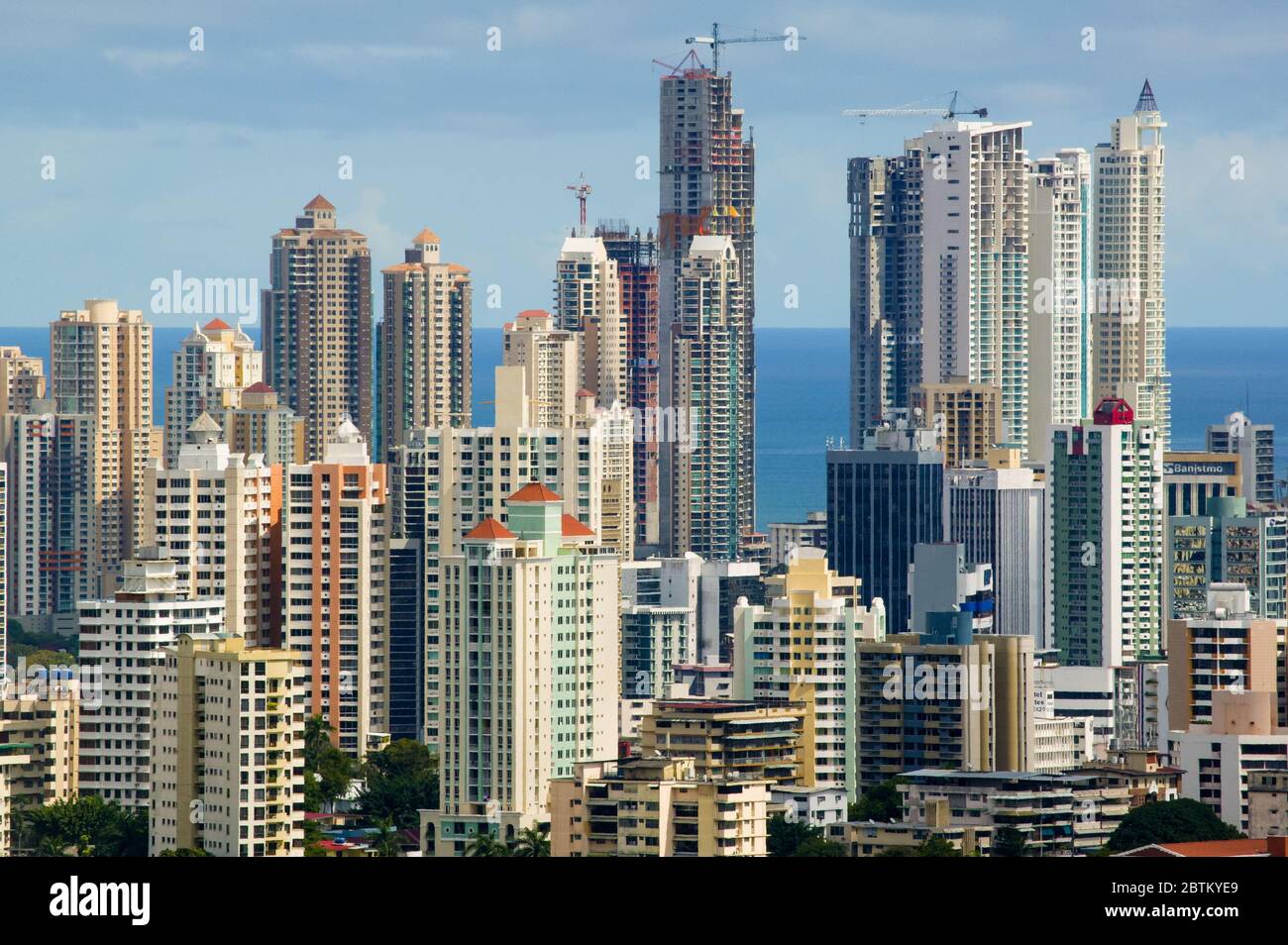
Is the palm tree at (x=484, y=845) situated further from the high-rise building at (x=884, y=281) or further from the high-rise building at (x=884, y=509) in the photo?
the high-rise building at (x=884, y=281)

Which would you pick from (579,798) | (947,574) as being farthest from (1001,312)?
(579,798)

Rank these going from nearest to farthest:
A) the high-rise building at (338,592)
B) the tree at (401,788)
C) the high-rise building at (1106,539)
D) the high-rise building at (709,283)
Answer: the tree at (401,788) → the high-rise building at (338,592) → the high-rise building at (1106,539) → the high-rise building at (709,283)

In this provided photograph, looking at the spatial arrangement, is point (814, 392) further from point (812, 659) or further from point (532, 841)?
point (532, 841)

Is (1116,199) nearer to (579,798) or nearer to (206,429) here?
(206,429)

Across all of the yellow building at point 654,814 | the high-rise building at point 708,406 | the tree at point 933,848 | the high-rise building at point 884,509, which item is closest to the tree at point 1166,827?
the tree at point 933,848
